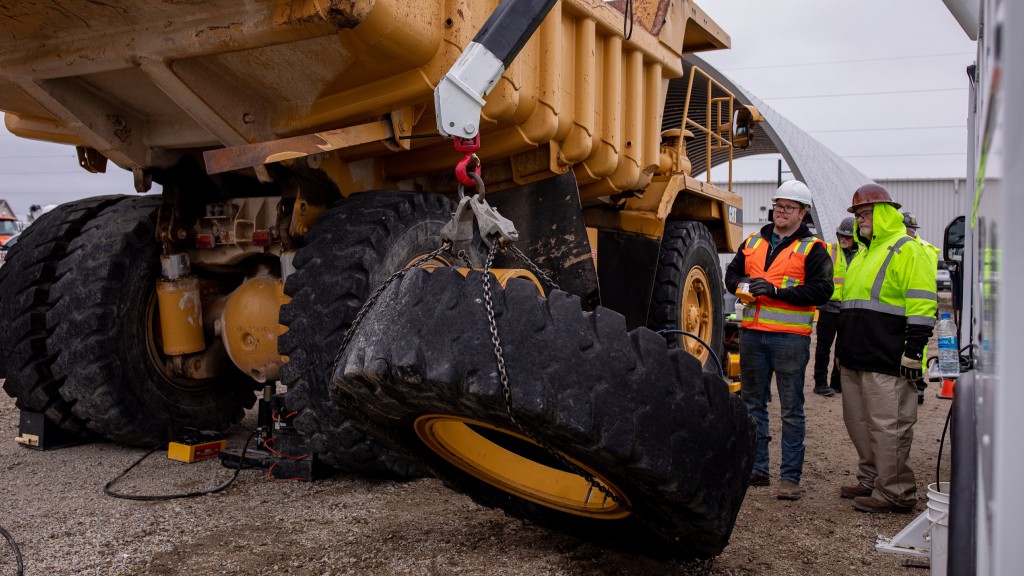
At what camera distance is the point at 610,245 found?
6.59 metres

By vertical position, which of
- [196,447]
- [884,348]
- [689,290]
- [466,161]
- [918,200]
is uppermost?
[918,200]

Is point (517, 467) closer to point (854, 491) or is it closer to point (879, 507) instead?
point (879, 507)

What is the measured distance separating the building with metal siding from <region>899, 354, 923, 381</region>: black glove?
1050 inches

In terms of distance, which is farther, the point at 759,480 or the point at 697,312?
the point at 697,312

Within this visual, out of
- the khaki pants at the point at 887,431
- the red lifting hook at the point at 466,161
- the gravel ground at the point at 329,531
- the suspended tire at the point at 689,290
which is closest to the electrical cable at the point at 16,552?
the gravel ground at the point at 329,531

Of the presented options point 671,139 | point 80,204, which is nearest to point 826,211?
point 671,139

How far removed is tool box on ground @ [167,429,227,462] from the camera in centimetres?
517

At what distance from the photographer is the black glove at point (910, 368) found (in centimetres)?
453

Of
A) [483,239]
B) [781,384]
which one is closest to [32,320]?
[483,239]

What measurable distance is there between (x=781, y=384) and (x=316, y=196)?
287 cm

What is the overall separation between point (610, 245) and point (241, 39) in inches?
142

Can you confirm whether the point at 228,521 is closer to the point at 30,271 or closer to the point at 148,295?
the point at 148,295

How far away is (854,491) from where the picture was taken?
479 centimetres

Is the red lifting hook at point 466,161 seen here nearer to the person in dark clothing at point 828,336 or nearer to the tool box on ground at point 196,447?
the tool box on ground at point 196,447
